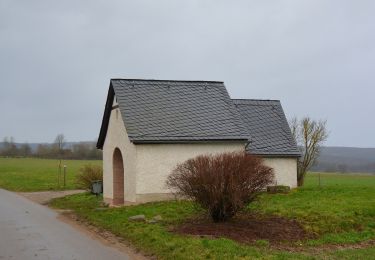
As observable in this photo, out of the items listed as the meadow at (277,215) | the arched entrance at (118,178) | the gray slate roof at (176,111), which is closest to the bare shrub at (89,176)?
the gray slate roof at (176,111)

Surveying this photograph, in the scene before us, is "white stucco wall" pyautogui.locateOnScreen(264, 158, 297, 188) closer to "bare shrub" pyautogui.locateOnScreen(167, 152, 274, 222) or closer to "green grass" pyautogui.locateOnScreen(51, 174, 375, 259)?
"green grass" pyautogui.locateOnScreen(51, 174, 375, 259)

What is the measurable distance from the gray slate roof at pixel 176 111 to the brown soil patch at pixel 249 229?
7512 millimetres

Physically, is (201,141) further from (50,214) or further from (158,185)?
(50,214)

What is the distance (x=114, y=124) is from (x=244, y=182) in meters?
11.6

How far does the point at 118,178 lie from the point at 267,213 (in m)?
10.2

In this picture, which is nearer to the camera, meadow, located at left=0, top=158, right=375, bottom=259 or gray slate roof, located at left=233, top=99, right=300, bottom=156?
meadow, located at left=0, top=158, right=375, bottom=259

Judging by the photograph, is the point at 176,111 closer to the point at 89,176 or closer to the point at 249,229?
the point at 89,176

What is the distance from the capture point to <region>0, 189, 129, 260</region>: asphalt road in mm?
11622

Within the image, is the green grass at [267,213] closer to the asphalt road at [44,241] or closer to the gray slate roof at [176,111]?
the asphalt road at [44,241]

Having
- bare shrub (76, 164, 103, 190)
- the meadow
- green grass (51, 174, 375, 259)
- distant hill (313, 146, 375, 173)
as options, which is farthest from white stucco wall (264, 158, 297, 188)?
distant hill (313, 146, 375, 173)

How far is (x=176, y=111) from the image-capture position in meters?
23.9

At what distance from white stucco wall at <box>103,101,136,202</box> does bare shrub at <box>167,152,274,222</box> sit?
24.8ft

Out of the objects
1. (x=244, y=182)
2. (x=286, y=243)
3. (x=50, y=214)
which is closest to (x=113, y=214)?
(x=50, y=214)

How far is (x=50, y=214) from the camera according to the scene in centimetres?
2069
